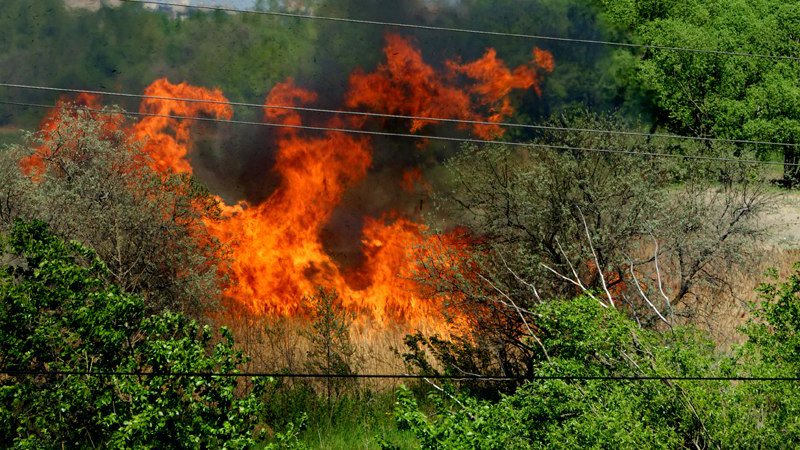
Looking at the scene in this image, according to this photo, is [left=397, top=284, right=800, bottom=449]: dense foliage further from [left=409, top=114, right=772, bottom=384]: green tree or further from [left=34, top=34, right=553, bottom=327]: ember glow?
[left=34, top=34, right=553, bottom=327]: ember glow

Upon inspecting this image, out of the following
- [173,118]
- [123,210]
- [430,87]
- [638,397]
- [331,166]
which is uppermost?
[430,87]

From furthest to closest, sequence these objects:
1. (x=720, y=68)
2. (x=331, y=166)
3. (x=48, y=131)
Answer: (x=720, y=68) < (x=331, y=166) < (x=48, y=131)

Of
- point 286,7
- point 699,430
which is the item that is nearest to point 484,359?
point 699,430

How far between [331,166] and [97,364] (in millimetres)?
22740

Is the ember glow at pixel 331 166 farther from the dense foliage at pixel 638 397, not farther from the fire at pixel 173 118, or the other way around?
the dense foliage at pixel 638 397

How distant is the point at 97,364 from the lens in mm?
19234

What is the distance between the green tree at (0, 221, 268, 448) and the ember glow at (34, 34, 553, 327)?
15.5 meters

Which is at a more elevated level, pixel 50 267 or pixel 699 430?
pixel 50 267

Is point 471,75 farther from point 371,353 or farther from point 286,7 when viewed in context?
point 371,353

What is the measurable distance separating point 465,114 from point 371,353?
1343cm

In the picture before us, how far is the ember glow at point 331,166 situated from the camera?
3716cm

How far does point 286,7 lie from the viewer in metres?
40.7

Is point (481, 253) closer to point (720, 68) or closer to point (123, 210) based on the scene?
point (123, 210)

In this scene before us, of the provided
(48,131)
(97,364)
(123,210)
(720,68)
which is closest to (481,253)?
(123,210)
